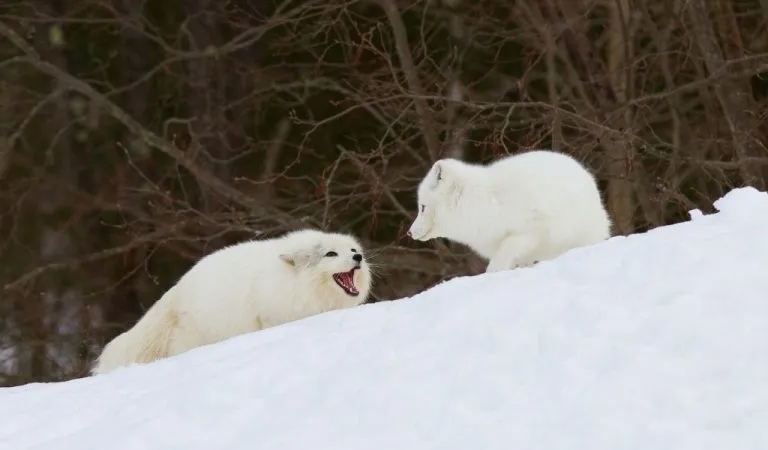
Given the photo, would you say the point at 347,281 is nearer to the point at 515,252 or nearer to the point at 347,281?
the point at 347,281

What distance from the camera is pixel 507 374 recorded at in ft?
16.8

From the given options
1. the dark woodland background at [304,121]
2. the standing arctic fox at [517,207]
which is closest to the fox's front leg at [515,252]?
the standing arctic fox at [517,207]

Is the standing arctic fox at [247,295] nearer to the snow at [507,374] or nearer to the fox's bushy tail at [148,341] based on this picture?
the fox's bushy tail at [148,341]

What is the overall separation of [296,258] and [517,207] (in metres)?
1.73

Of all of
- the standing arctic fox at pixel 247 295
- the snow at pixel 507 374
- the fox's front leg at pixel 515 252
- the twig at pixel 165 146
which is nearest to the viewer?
the snow at pixel 507 374

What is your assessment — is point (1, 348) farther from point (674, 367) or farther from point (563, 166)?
point (674, 367)

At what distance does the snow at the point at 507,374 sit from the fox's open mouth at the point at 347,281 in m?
1.95

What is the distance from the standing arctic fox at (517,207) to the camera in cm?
780

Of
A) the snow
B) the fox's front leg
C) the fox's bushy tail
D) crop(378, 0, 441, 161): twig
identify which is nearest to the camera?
the snow

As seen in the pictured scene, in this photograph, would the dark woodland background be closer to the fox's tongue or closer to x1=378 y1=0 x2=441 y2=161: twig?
x1=378 y1=0 x2=441 y2=161: twig

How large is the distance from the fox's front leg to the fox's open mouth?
1.26 metres

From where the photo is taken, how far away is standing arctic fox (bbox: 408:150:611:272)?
25.6 feet

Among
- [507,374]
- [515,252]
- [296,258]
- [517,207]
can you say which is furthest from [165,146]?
[507,374]

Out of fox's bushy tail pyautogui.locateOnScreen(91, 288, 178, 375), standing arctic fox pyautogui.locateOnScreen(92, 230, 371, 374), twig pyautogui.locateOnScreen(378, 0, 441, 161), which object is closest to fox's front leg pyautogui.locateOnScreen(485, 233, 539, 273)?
standing arctic fox pyautogui.locateOnScreen(92, 230, 371, 374)
